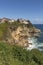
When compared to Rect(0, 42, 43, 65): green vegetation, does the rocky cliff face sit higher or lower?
lower

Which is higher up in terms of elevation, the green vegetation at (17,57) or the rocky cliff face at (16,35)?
the green vegetation at (17,57)

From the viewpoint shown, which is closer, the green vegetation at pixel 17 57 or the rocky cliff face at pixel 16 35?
the green vegetation at pixel 17 57

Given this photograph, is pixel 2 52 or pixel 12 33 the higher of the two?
pixel 2 52

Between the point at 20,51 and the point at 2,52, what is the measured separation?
4.12m

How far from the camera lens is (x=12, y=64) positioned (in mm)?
21828

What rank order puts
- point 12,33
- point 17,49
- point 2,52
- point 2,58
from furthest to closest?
point 12,33
point 17,49
point 2,52
point 2,58

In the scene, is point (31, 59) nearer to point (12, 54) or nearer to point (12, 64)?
point (12, 54)

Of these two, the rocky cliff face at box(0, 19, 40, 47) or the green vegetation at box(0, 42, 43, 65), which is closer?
the green vegetation at box(0, 42, 43, 65)

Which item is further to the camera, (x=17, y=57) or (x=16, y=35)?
(x=16, y=35)

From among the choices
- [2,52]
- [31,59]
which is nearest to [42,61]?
[31,59]

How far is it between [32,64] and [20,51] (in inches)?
125

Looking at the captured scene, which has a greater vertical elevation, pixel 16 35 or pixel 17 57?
pixel 17 57

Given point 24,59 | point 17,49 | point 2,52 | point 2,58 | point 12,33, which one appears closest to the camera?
point 2,58

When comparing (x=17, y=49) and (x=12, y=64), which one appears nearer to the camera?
(x=12, y=64)
